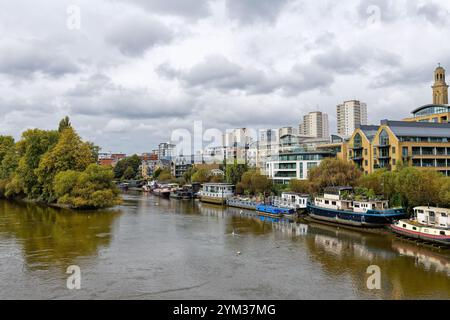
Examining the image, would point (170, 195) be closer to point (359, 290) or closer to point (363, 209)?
point (363, 209)

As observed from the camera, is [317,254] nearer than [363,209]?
Yes

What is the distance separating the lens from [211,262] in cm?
2462

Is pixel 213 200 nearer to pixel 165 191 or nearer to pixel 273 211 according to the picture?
pixel 165 191

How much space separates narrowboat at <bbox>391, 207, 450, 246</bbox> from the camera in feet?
91.4

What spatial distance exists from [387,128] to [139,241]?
1255 inches

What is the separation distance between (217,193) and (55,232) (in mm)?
32409

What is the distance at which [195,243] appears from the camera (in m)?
30.4

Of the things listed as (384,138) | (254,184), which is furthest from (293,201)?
(254,184)

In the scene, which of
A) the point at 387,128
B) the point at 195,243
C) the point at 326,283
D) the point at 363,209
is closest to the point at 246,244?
the point at 195,243

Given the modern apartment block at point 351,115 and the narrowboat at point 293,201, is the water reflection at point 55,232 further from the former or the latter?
the modern apartment block at point 351,115

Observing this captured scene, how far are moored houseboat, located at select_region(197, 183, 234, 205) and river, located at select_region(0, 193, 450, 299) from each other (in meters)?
22.8

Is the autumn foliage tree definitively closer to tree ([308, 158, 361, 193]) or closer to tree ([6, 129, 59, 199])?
tree ([6, 129, 59, 199])

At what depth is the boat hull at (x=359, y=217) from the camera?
3478 cm

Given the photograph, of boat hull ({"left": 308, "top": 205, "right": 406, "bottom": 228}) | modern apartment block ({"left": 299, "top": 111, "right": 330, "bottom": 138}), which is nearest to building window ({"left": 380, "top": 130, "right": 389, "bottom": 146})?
boat hull ({"left": 308, "top": 205, "right": 406, "bottom": 228})
